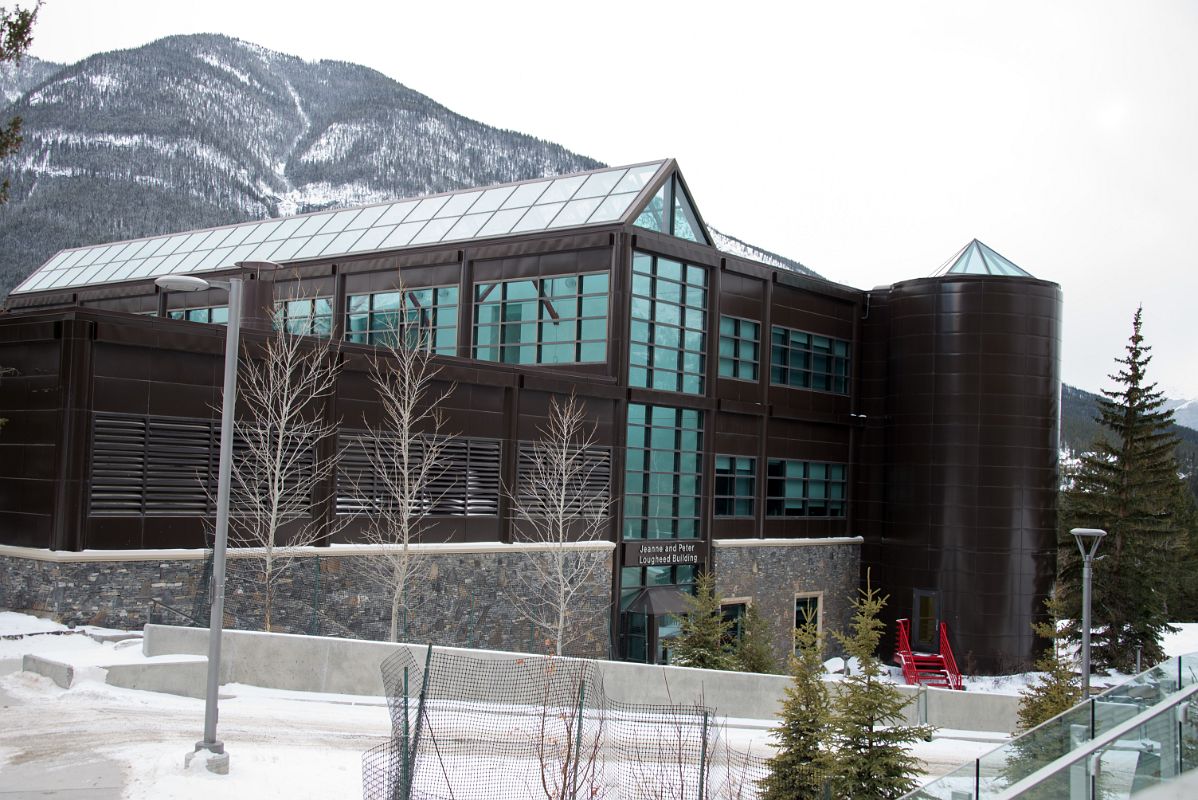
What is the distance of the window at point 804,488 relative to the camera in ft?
139

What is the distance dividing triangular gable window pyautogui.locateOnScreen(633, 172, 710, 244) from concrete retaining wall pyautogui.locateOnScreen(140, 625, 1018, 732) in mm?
16666

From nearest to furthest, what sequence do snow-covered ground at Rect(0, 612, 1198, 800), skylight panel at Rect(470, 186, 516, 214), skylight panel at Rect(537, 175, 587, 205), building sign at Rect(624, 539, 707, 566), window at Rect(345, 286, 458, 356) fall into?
1. snow-covered ground at Rect(0, 612, 1198, 800)
2. building sign at Rect(624, 539, 707, 566)
3. window at Rect(345, 286, 458, 356)
4. skylight panel at Rect(537, 175, 587, 205)
5. skylight panel at Rect(470, 186, 516, 214)

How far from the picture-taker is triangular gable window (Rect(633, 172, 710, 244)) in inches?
1460

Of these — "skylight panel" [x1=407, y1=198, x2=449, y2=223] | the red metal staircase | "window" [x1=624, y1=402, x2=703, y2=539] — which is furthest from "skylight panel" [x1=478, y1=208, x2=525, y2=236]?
the red metal staircase

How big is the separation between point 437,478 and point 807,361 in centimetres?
1886

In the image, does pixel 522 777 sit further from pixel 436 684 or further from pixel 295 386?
pixel 295 386

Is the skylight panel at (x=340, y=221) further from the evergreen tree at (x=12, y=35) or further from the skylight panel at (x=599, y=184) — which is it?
the evergreen tree at (x=12, y=35)

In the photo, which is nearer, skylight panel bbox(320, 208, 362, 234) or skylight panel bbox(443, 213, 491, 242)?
skylight panel bbox(443, 213, 491, 242)

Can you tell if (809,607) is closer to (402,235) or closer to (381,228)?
(402,235)

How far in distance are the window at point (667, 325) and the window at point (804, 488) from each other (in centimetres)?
595

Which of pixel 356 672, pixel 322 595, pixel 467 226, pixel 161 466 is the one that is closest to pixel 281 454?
pixel 161 466

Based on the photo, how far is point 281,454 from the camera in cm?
2672

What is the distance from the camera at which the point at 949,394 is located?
4341 centimetres

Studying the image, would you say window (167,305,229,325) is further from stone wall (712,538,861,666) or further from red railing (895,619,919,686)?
red railing (895,619,919,686)
